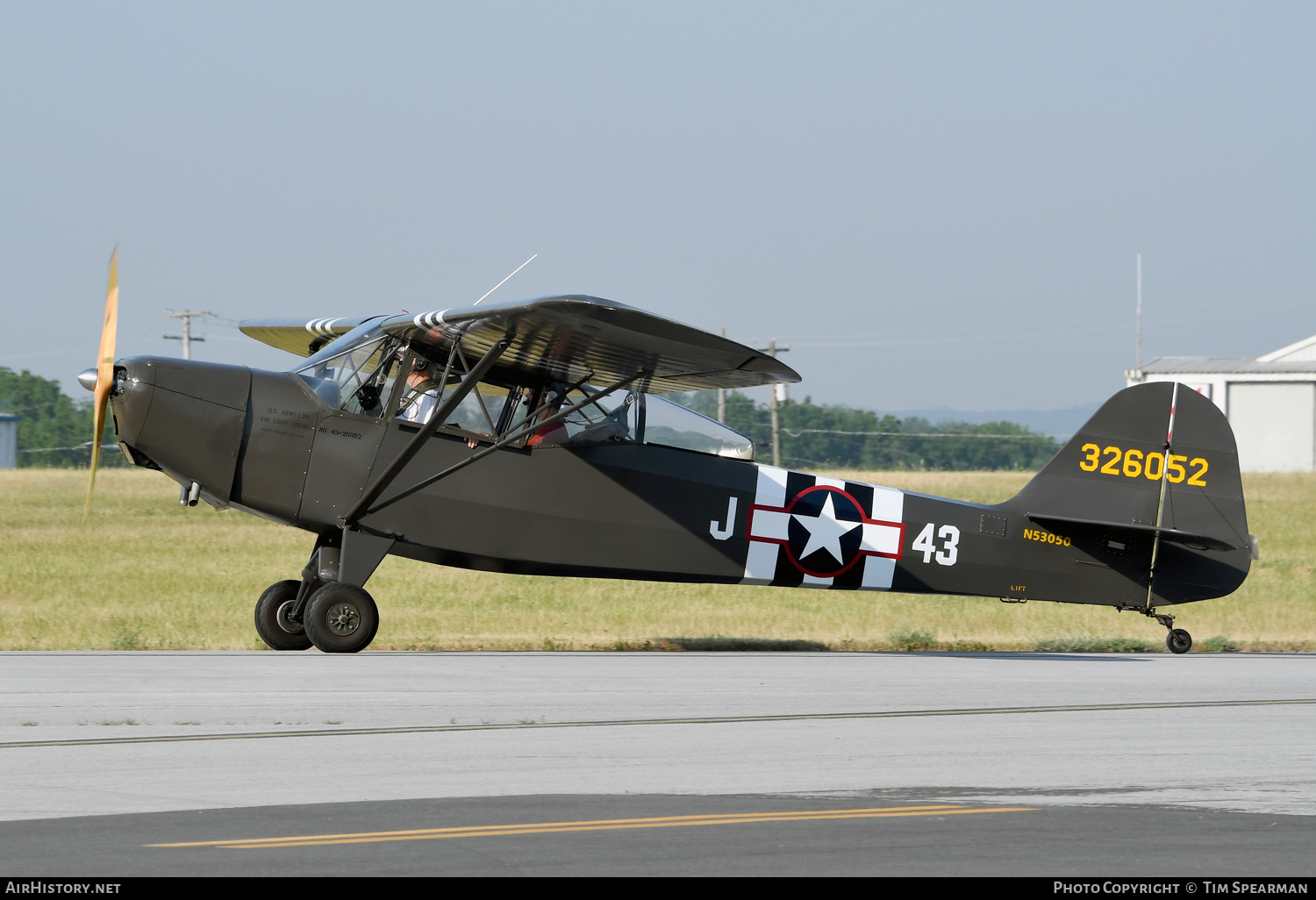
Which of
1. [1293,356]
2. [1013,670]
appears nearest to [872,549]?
[1013,670]

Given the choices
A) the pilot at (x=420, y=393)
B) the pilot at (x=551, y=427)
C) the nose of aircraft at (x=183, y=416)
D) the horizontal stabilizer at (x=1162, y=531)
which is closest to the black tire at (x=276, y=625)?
the nose of aircraft at (x=183, y=416)

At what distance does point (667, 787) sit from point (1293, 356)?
9519 centimetres

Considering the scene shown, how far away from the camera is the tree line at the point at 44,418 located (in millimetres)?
97750

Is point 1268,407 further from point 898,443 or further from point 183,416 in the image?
point 183,416

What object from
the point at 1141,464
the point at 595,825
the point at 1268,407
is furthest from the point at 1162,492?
the point at 1268,407

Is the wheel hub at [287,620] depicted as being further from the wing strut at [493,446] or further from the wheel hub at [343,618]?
the wing strut at [493,446]

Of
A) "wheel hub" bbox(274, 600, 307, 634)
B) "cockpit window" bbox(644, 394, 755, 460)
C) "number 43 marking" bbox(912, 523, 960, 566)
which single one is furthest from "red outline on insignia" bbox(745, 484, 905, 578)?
"wheel hub" bbox(274, 600, 307, 634)

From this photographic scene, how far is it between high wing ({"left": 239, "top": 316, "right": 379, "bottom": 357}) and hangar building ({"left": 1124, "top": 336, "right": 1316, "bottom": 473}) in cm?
6651

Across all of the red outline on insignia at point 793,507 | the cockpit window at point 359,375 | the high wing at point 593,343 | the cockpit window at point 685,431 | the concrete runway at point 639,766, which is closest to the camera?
the concrete runway at point 639,766

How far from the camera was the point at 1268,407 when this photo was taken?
7700cm

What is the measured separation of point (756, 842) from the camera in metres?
5.39

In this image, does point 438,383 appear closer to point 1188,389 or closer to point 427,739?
point 427,739

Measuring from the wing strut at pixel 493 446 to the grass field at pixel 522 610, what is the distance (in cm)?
232

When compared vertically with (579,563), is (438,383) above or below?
above
